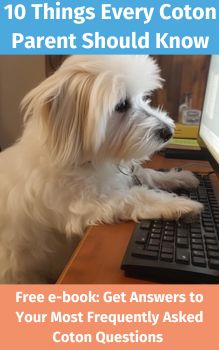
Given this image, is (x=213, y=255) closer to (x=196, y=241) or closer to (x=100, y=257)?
(x=196, y=241)

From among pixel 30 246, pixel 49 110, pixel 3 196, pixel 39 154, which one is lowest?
pixel 30 246

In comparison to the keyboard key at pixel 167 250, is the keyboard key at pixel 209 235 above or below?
below

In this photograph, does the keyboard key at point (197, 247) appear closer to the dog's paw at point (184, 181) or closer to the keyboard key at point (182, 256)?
the keyboard key at point (182, 256)

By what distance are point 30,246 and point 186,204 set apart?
391mm

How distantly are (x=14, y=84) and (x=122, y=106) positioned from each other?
1476mm

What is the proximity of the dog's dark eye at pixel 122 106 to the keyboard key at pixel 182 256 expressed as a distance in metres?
0.40

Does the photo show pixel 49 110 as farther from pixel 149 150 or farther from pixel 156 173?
pixel 156 173

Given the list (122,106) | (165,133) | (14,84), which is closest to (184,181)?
(165,133)

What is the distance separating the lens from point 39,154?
839 millimetres

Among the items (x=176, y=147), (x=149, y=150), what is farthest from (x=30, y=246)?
(x=176, y=147)

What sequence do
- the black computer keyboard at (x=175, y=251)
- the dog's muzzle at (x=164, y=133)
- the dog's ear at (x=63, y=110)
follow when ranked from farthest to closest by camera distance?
the dog's muzzle at (x=164, y=133), the dog's ear at (x=63, y=110), the black computer keyboard at (x=175, y=251)

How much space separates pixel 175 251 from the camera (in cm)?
56

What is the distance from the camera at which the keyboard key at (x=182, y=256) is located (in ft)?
1.75

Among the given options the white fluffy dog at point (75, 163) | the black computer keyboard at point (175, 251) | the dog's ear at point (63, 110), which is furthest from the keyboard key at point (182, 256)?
the dog's ear at point (63, 110)
